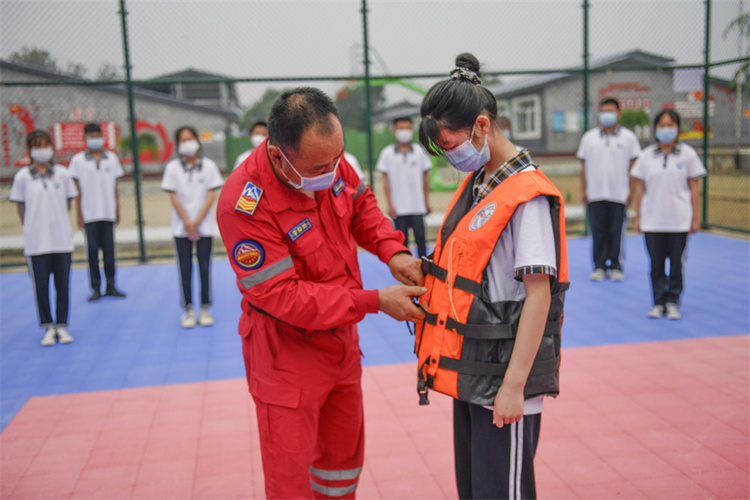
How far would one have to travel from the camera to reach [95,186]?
290 inches

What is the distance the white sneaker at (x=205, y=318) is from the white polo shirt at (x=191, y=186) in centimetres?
75

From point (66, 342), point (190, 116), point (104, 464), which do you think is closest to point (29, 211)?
point (66, 342)

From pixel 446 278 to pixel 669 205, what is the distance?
4.47 metres

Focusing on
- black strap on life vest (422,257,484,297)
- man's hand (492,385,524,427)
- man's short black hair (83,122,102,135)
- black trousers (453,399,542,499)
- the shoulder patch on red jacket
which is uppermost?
man's short black hair (83,122,102,135)

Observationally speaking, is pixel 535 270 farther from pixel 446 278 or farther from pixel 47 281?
pixel 47 281

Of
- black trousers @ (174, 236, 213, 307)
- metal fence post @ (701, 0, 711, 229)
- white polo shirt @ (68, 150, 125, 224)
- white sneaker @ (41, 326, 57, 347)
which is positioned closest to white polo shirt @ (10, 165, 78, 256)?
white sneaker @ (41, 326, 57, 347)

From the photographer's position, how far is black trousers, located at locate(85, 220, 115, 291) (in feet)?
24.2

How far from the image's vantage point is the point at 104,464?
3.51 metres

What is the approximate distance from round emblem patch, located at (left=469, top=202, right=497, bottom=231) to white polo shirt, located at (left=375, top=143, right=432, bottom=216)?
5.67 meters

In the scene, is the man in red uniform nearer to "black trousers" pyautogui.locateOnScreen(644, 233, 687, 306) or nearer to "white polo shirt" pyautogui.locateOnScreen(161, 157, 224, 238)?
"white polo shirt" pyautogui.locateOnScreen(161, 157, 224, 238)

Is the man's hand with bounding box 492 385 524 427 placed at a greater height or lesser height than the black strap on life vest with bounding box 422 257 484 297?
lesser

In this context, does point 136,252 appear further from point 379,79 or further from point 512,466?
point 512,466

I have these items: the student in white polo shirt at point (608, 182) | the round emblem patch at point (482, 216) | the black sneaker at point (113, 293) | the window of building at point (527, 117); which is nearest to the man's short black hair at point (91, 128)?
the black sneaker at point (113, 293)

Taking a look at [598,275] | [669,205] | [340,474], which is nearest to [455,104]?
[340,474]
